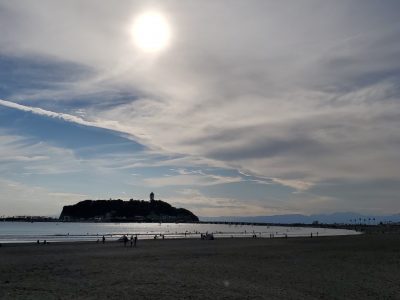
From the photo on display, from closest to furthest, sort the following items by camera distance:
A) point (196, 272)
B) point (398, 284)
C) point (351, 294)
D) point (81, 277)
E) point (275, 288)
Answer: point (351, 294), point (275, 288), point (398, 284), point (81, 277), point (196, 272)

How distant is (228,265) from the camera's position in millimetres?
29438

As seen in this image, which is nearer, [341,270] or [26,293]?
[26,293]

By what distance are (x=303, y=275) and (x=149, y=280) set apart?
8.57 meters

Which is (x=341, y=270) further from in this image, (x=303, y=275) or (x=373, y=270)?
(x=303, y=275)

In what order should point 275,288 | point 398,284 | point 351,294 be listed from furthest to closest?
point 398,284, point 275,288, point 351,294

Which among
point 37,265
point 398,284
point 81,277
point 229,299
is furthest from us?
point 37,265

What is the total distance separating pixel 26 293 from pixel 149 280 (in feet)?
20.3

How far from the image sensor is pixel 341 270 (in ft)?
86.7

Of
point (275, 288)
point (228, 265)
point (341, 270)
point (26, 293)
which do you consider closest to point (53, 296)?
point (26, 293)

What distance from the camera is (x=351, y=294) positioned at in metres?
18.3

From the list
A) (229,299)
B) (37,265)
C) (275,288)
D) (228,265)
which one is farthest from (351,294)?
(37,265)

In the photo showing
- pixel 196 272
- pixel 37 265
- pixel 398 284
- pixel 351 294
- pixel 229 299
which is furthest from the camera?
pixel 37 265

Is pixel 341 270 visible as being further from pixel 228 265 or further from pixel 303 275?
pixel 228 265

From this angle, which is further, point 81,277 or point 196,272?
point 196,272
